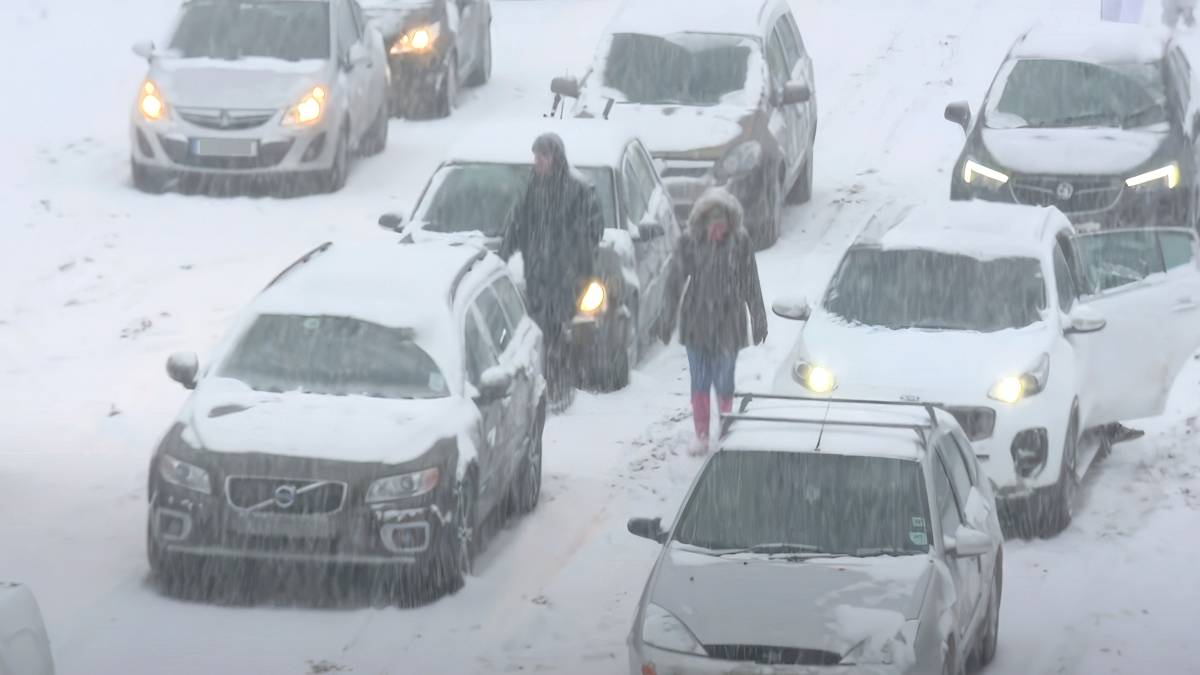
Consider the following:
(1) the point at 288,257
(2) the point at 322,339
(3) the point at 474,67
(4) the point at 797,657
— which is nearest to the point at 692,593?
(4) the point at 797,657

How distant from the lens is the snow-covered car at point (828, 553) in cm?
845

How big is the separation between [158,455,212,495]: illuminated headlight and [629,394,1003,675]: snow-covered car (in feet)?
7.40

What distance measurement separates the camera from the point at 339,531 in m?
10.6

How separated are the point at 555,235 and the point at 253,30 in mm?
7392

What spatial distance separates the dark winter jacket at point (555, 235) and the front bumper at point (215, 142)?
567 cm

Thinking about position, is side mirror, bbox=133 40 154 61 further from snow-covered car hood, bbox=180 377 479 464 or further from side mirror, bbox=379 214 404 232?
snow-covered car hood, bbox=180 377 479 464

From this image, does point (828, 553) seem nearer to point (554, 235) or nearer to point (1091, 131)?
point (554, 235)

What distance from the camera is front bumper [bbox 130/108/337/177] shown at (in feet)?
63.9

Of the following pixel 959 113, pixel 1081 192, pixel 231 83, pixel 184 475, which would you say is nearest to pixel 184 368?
pixel 184 475

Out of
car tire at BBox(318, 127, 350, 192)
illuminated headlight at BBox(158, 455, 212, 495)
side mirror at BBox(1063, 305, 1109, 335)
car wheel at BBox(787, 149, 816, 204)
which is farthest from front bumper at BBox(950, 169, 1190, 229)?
illuminated headlight at BBox(158, 455, 212, 495)

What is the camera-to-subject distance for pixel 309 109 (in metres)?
19.9

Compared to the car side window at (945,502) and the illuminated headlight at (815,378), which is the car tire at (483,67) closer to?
the illuminated headlight at (815,378)

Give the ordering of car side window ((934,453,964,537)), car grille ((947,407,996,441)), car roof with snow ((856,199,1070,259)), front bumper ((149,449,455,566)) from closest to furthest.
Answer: car side window ((934,453,964,537)) < front bumper ((149,449,455,566)) < car grille ((947,407,996,441)) < car roof with snow ((856,199,1070,259))

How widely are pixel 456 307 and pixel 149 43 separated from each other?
30.3 ft
